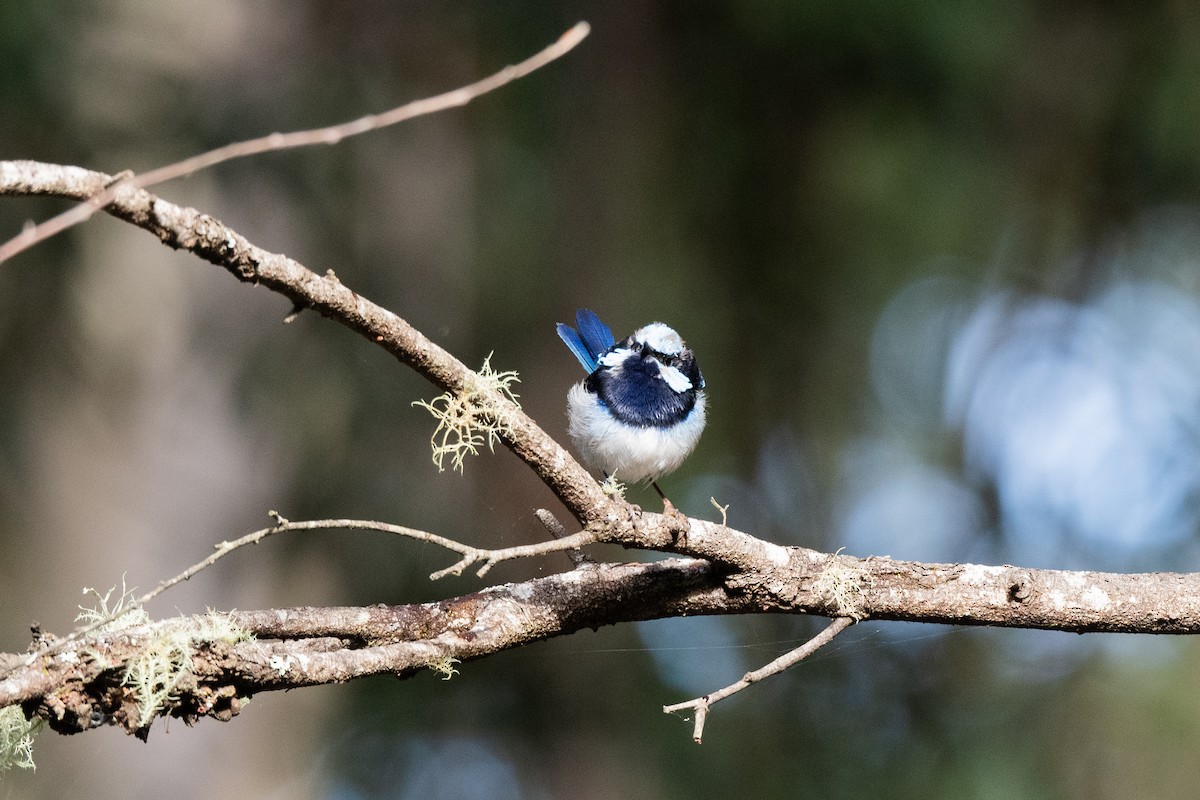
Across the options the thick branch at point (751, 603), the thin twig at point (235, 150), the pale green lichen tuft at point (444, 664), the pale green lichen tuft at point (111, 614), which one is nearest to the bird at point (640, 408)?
the thick branch at point (751, 603)

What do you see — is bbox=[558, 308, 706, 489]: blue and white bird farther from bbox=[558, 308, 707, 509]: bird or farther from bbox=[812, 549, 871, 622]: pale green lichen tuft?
bbox=[812, 549, 871, 622]: pale green lichen tuft

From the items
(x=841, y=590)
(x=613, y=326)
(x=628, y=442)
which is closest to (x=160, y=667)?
(x=841, y=590)

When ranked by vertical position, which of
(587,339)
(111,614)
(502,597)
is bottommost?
(111,614)

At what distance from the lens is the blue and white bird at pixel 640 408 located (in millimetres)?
3119

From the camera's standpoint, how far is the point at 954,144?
5.64 meters

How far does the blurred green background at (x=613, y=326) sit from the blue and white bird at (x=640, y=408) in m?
1.54

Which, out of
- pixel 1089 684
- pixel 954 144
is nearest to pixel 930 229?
pixel 954 144

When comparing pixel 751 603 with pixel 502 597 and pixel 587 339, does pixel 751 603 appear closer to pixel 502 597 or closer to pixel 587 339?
pixel 502 597

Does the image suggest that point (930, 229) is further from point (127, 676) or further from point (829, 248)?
point (127, 676)

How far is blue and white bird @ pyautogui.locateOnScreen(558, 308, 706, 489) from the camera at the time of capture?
3.12 m

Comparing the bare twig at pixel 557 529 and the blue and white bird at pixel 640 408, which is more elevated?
the blue and white bird at pixel 640 408

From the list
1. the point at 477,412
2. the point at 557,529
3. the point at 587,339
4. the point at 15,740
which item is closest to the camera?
the point at 477,412

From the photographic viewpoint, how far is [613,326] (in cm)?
530

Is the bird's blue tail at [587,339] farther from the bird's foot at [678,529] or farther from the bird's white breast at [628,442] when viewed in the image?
the bird's foot at [678,529]
